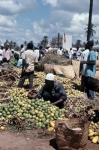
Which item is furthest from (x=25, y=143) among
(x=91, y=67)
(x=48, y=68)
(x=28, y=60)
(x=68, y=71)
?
(x=48, y=68)

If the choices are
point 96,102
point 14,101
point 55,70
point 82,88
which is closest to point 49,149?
point 14,101

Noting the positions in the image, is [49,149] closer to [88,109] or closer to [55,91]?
[88,109]

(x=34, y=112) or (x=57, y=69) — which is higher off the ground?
(x=57, y=69)

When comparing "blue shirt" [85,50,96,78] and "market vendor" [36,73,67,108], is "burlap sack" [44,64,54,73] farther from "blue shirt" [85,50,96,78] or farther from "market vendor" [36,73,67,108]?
"market vendor" [36,73,67,108]

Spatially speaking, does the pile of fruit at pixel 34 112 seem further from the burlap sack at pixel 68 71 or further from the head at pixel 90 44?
the burlap sack at pixel 68 71

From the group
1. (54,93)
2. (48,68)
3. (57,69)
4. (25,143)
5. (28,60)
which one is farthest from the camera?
(48,68)

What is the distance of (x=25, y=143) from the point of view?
193 inches

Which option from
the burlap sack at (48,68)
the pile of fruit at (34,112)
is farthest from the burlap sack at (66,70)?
the pile of fruit at (34,112)

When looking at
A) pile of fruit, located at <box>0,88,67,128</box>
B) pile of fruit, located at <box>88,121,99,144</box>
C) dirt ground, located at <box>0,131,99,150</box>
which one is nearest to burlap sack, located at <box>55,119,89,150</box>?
dirt ground, located at <box>0,131,99,150</box>

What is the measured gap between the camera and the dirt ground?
4.71 metres

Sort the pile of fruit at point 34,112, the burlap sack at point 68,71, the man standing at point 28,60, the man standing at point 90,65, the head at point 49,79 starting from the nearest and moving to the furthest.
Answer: the pile of fruit at point 34,112, the head at point 49,79, the man standing at point 90,65, the man standing at point 28,60, the burlap sack at point 68,71

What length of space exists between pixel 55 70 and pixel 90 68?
16.9 ft

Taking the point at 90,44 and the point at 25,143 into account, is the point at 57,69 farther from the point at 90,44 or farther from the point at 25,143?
the point at 25,143

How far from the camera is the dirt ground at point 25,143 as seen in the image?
4.71 metres
